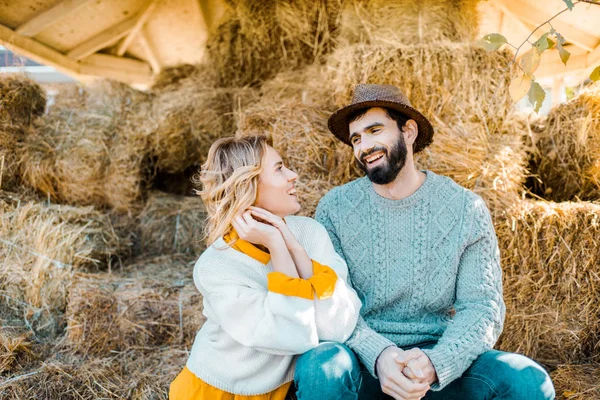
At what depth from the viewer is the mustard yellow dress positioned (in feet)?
5.44

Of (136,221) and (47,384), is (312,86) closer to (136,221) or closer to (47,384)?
(136,221)

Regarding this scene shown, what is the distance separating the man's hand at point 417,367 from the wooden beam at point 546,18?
3.41m

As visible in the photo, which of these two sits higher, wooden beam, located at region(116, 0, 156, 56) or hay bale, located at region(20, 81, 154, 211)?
wooden beam, located at region(116, 0, 156, 56)

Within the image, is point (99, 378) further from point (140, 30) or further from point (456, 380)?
point (140, 30)

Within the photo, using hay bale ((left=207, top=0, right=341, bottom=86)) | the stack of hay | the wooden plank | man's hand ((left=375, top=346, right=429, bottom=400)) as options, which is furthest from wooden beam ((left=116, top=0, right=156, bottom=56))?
man's hand ((left=375, top=346, right=429, bottom=400))

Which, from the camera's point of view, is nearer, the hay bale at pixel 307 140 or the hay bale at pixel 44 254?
the hay bale at pixel 307 140

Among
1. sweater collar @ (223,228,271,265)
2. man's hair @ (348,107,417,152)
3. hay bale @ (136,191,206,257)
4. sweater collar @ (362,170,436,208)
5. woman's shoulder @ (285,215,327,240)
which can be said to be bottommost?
hay bale @ (136,191,206,257)

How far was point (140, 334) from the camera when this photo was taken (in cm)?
269

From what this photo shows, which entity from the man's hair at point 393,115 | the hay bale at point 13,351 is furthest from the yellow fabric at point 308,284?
the hay bale at point 13,351

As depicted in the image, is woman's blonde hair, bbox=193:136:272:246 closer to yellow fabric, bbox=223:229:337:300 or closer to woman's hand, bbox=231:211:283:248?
woman's hand, bbox=231:211:283:248

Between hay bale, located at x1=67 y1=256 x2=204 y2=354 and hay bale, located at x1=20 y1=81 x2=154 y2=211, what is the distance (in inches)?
37.3

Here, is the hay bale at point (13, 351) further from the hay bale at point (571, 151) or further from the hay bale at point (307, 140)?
the hay bale at point (571, 151)

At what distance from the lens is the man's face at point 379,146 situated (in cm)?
203

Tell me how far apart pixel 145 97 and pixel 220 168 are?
2346mm
